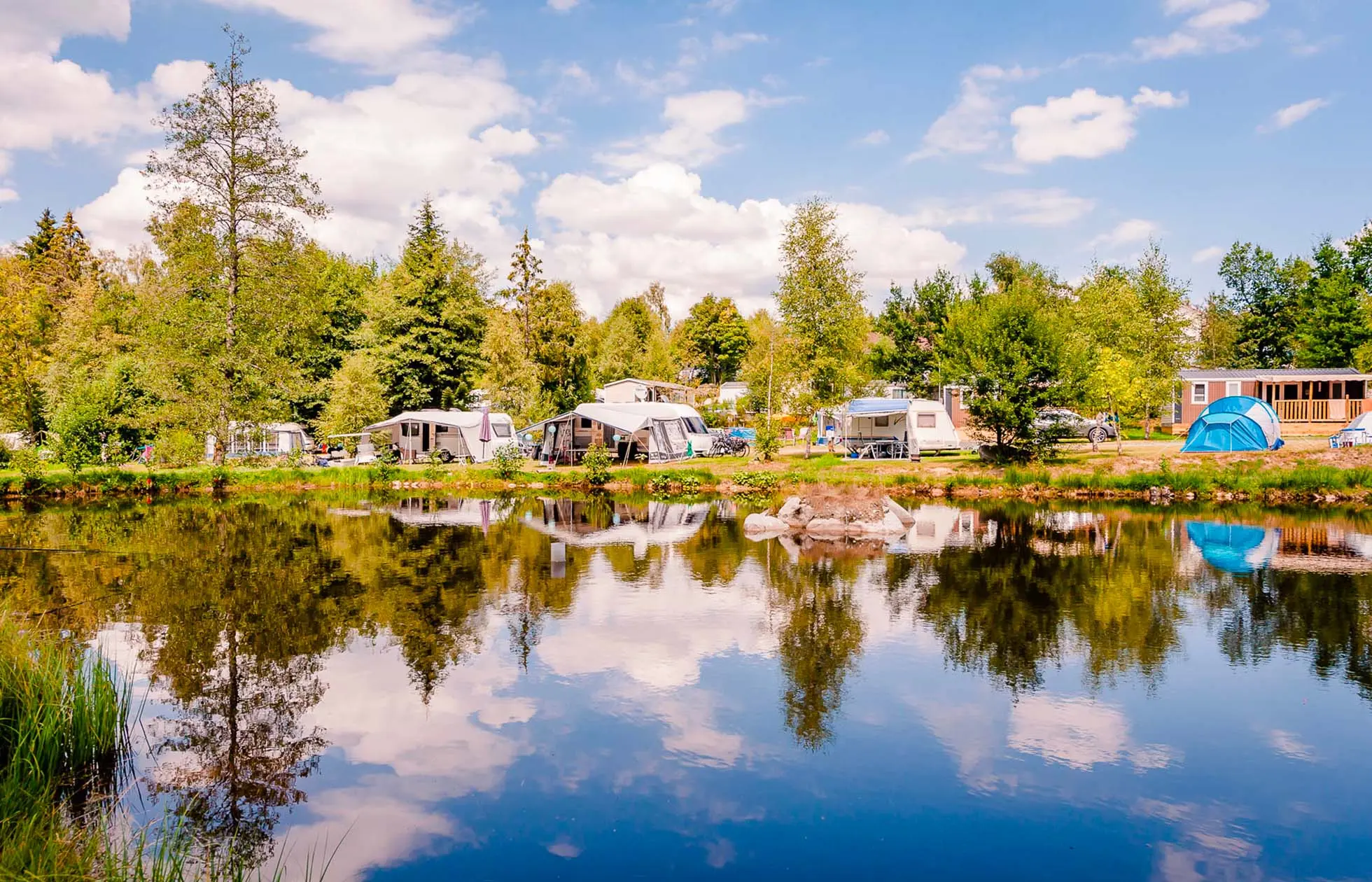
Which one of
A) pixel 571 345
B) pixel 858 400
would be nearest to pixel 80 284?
pixel 571 345

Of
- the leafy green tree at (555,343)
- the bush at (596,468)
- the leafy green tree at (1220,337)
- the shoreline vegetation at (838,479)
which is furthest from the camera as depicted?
the leafy green tree at (1220,337)

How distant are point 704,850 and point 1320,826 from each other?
5.24 meters

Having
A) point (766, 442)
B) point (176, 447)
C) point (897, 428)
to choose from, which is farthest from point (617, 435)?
point (176, 447)

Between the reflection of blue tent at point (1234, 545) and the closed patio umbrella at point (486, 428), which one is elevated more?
the closed patio umbrella at point (486, 428)

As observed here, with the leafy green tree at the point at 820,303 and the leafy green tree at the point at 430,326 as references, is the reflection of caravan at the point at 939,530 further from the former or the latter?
the leafy green tree at the point at 430,326

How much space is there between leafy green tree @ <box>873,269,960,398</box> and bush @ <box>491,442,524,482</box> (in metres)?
24.1

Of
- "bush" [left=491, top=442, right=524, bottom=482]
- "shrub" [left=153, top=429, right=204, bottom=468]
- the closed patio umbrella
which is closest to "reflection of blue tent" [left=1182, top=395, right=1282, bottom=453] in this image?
"bush" [left=491, top=442, right=524, bottom=482]

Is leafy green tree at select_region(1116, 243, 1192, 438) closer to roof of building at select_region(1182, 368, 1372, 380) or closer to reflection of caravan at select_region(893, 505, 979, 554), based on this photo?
roof of building at select_region(1182, 368, 1372, 380)

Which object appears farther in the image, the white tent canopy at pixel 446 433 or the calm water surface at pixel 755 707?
the white tent canopy at pixel 446 433

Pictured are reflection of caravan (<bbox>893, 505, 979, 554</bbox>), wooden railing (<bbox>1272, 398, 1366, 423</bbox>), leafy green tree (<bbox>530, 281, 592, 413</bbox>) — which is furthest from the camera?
leafy green tree (<bbox>530, 281, 592, 413</bbox>)

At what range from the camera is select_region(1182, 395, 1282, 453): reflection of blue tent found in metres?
31.4

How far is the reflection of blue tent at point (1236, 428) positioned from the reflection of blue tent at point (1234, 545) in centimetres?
1066

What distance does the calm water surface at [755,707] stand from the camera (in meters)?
6.87

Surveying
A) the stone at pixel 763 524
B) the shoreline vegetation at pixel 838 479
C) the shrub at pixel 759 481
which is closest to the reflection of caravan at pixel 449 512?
the shoreline vegetation at pixel 838 479
